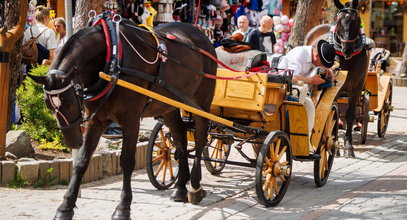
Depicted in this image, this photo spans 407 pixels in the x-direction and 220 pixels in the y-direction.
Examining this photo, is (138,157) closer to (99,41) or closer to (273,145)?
(273,145)

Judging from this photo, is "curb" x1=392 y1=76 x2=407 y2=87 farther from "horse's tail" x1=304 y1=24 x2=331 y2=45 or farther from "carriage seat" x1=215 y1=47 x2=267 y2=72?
"carriage seat" x1=215 y1=47 x2=267 y2=72

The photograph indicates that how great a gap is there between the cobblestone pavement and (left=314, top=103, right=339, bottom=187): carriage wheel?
14 centimetres

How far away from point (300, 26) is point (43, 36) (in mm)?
5811

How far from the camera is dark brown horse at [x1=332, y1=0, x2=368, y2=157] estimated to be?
10.8m

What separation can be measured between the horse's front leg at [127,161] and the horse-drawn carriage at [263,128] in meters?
0.82

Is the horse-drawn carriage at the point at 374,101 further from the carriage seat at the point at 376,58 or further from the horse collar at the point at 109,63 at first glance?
the horse collar at the point at 109,63

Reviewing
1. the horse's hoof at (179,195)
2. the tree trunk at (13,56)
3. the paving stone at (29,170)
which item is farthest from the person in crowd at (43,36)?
the horse's hoof at (179,195)

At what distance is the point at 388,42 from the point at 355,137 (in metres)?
23.6

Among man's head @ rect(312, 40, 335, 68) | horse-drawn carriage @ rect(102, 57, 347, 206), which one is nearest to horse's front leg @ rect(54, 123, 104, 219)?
horse-drawn carriage @ rect(102, 57, 347, 206)

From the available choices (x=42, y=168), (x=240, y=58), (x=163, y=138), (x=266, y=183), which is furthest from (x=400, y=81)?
→ (x=42, y=168)

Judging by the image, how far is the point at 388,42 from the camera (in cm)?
3528

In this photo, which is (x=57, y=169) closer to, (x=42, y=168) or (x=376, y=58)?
(x=42, y=168)

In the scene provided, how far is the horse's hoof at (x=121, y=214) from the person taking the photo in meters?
6.43

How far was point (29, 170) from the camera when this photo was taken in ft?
25.4
